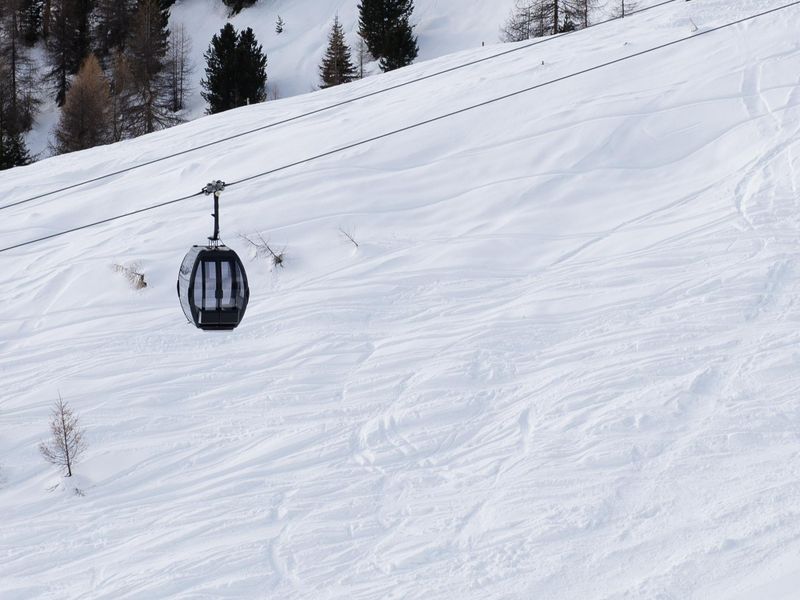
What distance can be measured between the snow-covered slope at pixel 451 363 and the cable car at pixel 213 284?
3675 mm

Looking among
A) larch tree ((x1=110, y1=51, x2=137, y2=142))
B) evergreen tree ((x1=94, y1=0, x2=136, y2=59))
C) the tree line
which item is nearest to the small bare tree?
the tree line

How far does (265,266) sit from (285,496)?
6.94 meters

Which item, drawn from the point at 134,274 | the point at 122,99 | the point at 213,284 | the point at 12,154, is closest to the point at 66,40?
the point at 122,99

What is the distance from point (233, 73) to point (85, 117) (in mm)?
6560

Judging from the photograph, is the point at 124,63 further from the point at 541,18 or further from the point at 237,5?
the point at 541,18

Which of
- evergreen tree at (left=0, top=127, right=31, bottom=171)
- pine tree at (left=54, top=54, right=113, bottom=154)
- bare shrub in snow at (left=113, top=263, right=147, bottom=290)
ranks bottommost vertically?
bare shrub in snow at (left=113, top=263, right=147, bottom=290)

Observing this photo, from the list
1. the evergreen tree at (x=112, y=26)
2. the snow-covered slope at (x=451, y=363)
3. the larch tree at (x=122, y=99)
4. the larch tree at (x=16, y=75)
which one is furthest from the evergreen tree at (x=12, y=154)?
the snow-covered slope at (x=451, y=363)

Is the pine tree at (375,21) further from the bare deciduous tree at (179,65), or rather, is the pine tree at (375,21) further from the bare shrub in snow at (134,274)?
the bare shrub in snow at (134,274)

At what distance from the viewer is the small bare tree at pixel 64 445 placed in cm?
1340

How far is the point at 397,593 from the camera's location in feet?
34.6

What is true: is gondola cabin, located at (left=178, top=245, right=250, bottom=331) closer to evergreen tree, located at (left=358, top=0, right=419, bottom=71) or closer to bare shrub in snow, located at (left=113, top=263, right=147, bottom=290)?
bare shrub in snow, located at (left=113, top=263, right=147, bottom=290)

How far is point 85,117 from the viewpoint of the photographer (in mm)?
38562

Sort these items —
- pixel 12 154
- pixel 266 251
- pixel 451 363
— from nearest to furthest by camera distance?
1. pixel 451 363
2. pixel 266 251
3. pixel 12 154

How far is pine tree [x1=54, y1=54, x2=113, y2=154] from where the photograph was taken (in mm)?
38438
